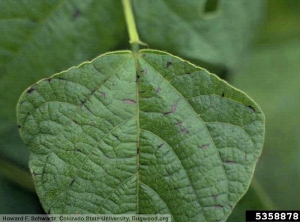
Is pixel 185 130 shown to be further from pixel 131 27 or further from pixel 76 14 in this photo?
pixel 76 14

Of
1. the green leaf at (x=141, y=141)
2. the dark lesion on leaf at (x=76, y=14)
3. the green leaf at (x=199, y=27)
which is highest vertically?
the green leaf at (x=199, y=27)

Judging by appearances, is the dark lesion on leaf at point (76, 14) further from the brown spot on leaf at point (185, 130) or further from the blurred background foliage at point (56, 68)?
the brown spot on leaf at point (185, 130)

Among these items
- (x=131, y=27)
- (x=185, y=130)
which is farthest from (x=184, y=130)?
(x=131, y=27)

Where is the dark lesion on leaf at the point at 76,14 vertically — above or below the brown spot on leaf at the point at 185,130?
above

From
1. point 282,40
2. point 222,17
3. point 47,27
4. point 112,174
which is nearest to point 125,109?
point 112,174

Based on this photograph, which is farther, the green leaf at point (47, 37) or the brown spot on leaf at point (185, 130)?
the green leaf at point (47, 37)

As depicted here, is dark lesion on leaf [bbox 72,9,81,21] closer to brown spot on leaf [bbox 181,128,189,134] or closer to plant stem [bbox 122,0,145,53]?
plant stem [bbox 122,0,145,53]

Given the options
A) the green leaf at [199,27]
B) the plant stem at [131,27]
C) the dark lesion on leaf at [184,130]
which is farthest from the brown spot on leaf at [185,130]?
the green leaf at [199,27]
